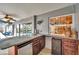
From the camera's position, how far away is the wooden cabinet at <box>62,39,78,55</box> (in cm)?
241

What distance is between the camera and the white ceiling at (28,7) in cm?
246

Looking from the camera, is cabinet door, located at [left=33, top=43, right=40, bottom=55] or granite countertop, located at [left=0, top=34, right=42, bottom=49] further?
cabinet door, located at [left=33, top=43, right=40, bottom=55]

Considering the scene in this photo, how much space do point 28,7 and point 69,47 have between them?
106cm

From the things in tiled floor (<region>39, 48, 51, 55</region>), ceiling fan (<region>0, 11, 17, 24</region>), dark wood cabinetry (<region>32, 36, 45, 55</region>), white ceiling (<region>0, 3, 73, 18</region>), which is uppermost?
white ceiling (<region>0, 3, 73, 18</region>)

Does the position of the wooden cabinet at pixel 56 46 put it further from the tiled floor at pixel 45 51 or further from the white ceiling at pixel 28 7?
the white ceiling at pixel 28 7

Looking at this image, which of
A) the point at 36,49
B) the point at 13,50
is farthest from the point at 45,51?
the point at 13,50

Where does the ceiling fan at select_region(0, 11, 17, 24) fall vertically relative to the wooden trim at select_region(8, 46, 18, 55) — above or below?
above

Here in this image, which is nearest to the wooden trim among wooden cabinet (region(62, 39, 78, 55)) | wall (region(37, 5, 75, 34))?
wall (region(37, 5, 75, 34))

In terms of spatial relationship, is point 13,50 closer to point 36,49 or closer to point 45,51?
point 36,49

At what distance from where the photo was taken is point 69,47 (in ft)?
7.98

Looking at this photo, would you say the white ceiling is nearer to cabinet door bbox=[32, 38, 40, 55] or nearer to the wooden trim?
cabinet door bbox=[32, 38, 40, 55]

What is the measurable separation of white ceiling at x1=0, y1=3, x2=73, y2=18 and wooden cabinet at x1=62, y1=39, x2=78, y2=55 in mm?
655

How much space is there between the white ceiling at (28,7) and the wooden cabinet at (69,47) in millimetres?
655

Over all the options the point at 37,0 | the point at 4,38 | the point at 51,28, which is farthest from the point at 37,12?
the point at 4,38
